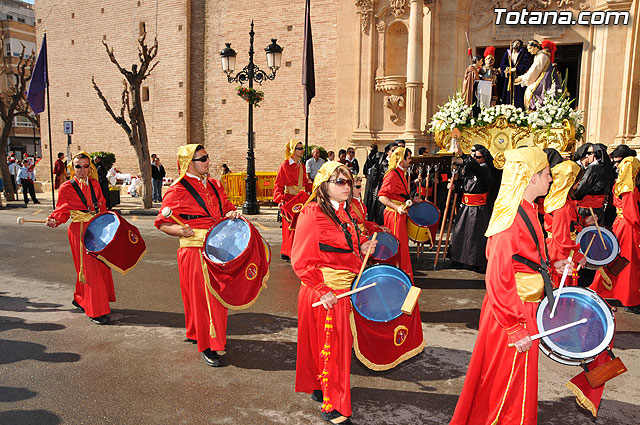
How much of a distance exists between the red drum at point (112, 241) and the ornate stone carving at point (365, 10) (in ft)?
52.7

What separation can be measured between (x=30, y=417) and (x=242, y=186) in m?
16.6

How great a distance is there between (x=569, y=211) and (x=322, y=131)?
18.3 metres

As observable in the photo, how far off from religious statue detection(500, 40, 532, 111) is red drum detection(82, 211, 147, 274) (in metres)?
11.5

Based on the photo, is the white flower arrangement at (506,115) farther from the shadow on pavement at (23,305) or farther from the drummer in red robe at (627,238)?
the shadow on pavement at (23,305)

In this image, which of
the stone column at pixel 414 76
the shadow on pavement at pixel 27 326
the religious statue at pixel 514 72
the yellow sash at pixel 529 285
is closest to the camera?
the yellow sash at pixel 529 285

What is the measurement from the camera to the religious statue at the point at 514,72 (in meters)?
14.6

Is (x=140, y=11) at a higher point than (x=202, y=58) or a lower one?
higher

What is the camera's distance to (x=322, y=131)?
23.7 meters

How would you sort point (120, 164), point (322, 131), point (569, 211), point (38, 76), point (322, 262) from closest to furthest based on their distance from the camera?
1. point (322, 262)
2. point (569, 211)
3. point (38, 76)
4. point (322, 131)
5. point (120, 164)

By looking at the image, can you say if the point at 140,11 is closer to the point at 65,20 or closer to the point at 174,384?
the point at 65,20

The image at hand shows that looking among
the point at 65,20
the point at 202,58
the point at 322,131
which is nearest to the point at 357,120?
the point at 322,131

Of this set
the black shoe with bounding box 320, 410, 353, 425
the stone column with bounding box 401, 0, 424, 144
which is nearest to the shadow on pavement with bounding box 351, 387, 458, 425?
the black shoe with bounding box 320, 410, 353, 425

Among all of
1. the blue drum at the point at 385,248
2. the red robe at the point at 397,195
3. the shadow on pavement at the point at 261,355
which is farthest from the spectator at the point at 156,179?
the blue drum at the point at 385,248

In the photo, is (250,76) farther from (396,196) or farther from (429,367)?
(429,367)
